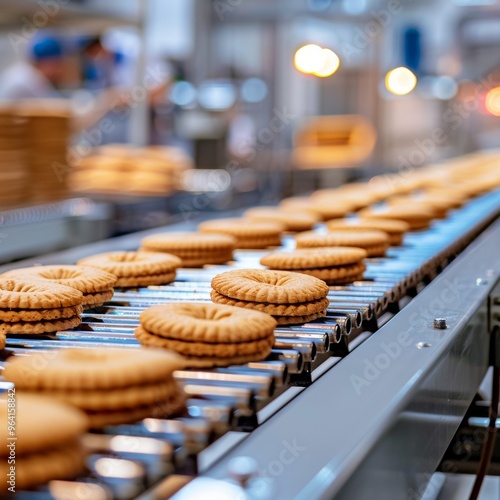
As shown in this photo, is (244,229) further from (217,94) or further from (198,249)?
(217,94)

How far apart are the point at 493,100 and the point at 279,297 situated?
693cm

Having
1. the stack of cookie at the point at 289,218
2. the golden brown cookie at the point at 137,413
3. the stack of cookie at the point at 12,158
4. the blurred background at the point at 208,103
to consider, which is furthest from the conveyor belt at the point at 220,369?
the blurred background at the point at 208,103

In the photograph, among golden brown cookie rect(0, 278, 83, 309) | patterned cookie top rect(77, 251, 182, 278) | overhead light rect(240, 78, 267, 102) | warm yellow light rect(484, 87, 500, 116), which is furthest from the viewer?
overhead light rect(240, 78, 267, 102)

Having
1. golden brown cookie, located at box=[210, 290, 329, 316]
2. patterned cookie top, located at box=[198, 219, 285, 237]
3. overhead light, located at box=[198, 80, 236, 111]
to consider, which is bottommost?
golden brown cookie, located at box=[210, 290, 329, 316]

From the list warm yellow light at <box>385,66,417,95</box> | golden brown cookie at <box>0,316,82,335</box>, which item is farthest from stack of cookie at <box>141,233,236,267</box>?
warm yellow light at <box>385,66,417,95</box>

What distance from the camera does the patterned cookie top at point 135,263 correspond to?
1.71 m

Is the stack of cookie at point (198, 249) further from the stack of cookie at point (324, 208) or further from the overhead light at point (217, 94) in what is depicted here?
the overhead light at point (217, 94)

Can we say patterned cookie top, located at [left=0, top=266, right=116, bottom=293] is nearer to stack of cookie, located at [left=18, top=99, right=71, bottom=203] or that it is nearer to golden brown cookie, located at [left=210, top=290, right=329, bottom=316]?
golden brown cookie, located at [left=210, top=290, right=329, bottom=316]

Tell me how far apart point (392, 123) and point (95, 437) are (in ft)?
33.8

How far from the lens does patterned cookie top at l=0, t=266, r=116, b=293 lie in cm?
149

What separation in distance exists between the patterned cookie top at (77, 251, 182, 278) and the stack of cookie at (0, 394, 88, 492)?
910 mm

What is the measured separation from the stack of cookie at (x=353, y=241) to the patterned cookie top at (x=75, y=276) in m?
0.64

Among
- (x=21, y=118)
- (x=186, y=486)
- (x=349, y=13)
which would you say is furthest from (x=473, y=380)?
(x=349, y=13)

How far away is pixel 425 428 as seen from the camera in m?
1.16
